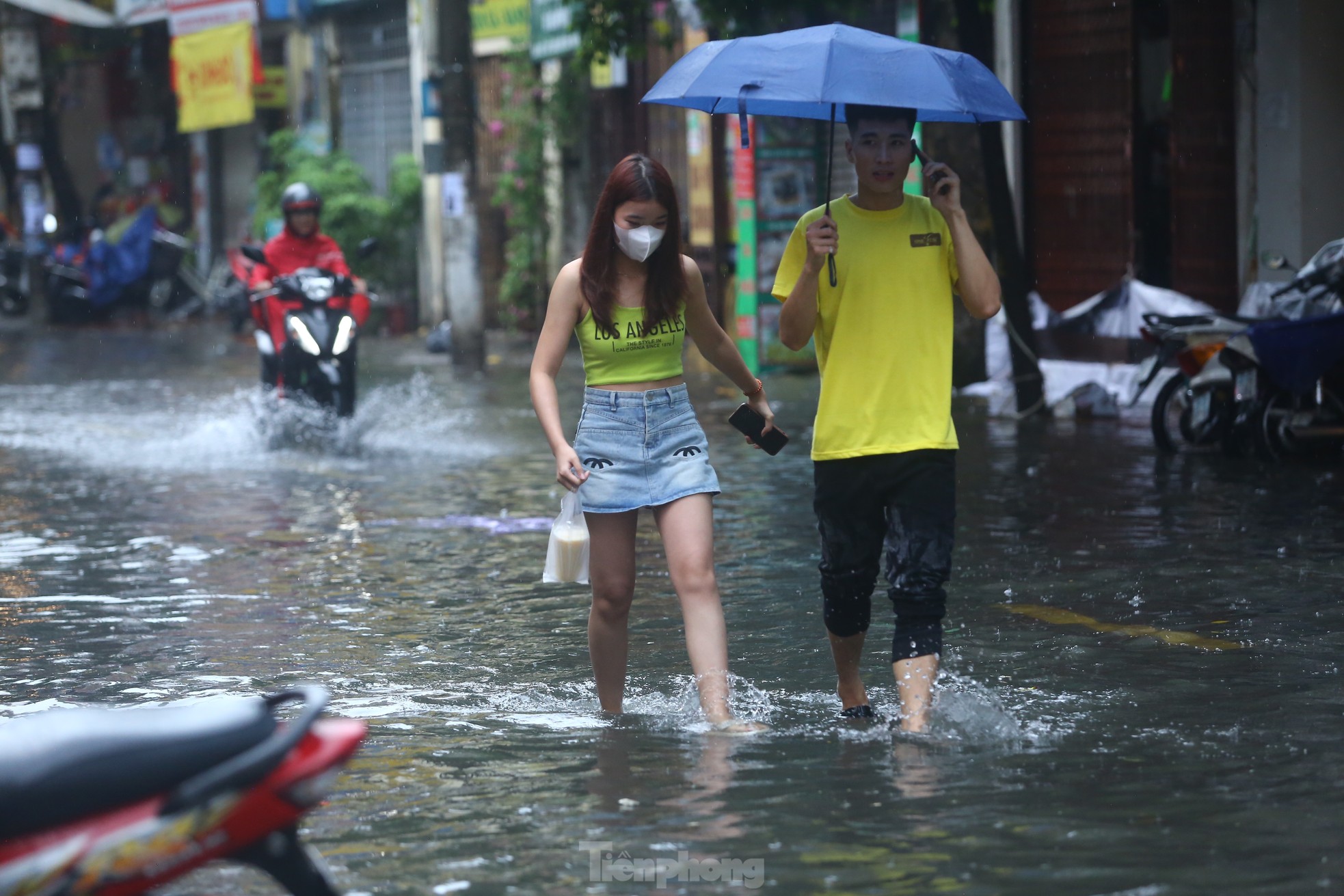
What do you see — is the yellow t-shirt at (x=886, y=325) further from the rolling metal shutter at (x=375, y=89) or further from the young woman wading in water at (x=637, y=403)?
the rolling metal shutter at (x=375, y=89)

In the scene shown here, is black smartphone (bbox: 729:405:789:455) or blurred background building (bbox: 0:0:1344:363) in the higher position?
blurred background building (bbox: 0:0:1344:363)

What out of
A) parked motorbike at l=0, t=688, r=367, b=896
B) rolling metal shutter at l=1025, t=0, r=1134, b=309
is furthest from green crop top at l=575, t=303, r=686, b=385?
rolling metal shutter at l=1025, t=0, r=1134, b=309

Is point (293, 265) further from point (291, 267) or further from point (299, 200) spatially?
point (299, 200)

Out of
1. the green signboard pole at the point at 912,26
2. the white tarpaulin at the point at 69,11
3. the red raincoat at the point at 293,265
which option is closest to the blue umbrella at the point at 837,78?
the red raincoat at the point at 293,265

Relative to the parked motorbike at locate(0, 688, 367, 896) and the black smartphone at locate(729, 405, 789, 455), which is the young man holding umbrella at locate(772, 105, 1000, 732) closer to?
the black smartphone at locate(729, 405, 789, 455)

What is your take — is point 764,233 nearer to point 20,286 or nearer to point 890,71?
point 890,71

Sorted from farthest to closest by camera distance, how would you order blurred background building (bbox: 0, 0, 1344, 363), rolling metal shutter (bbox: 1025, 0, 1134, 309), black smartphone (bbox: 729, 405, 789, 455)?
rolling metal shutter (bbox: 1025, 0, 1134, 309), blurred background building (bbox: 0, 0, 1344, 363), black smartphone (bbox: 729, 405, 789, 455)

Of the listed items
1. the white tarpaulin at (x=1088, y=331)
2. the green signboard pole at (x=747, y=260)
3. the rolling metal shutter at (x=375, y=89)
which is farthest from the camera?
the rolling metal shutter at (x=375, y=89)

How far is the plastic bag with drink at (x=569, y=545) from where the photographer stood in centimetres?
531

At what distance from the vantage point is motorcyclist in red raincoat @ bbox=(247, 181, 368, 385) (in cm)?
1297

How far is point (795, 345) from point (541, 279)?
62.7 feet

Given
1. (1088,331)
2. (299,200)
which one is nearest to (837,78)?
(299,200)

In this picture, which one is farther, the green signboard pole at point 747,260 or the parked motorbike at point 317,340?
the green signboard pole at point 747,260

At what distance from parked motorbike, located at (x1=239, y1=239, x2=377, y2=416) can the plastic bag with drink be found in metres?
7.87
